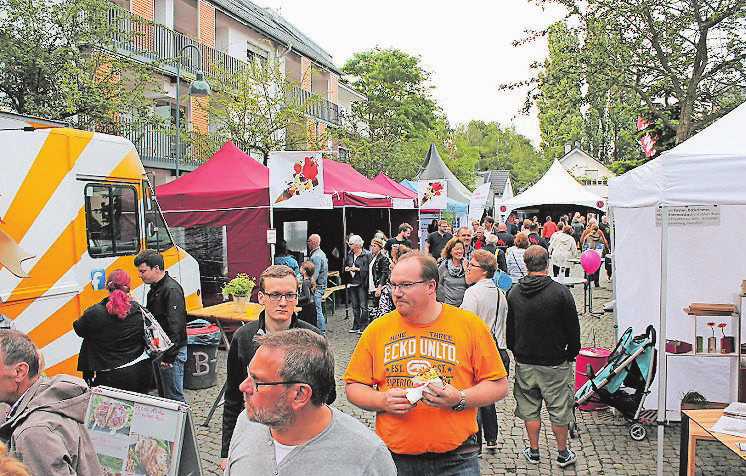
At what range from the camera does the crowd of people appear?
2.00 meters

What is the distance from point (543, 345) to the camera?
5.06 m

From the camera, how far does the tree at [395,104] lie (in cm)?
3291

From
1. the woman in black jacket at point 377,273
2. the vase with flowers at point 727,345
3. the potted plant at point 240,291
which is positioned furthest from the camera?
the woman in black jacket at point 377,273

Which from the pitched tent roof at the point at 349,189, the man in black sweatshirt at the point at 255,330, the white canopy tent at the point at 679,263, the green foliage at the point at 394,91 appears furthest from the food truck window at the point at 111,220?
the green foliage at the point at 394,91

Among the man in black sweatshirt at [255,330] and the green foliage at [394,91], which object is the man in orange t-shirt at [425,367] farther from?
the green foliage at [394,91]

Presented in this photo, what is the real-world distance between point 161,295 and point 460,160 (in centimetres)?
4740

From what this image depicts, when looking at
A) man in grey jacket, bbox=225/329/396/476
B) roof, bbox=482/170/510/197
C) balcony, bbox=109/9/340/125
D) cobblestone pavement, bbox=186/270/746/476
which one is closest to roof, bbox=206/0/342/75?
balcony, bbox=109/9/340/125

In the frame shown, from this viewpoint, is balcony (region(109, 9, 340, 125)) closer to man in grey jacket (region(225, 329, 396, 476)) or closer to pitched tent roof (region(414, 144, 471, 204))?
pitched tent roof (region(414, 144, 471, 204))

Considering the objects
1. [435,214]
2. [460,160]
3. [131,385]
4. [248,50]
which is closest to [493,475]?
[131,385]

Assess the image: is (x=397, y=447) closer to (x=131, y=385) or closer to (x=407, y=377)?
(x=407, y=377)

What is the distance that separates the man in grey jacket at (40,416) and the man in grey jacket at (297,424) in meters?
0.95

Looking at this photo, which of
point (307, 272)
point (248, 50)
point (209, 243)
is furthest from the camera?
point (248, 50)

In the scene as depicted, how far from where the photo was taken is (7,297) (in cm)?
583

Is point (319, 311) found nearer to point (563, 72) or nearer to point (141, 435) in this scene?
point (141, 435)
